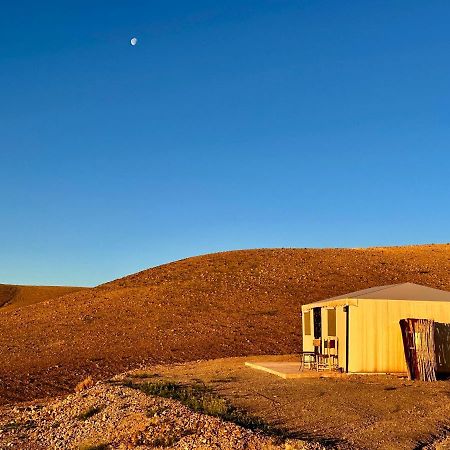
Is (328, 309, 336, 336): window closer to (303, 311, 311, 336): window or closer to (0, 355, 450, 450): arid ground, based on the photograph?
(303, 311, 311, 336): window

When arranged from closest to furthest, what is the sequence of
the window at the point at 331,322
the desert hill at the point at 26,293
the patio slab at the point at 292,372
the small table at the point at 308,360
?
the patio slab at the point at 292,372 < the small table at the point at 308,360 < the window at the point at 331,322 < the desert hill at the point at 26,293

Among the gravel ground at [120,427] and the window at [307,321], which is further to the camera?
the window at [307,321]

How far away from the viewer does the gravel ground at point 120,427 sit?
11.5 m

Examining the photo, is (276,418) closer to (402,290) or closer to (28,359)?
(402,290)

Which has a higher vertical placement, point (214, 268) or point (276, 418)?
point (214, 268)

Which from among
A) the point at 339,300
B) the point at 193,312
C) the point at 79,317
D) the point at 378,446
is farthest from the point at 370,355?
the point at 79,317

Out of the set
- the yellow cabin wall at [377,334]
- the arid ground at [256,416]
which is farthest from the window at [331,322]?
the arid ground at [256,416]

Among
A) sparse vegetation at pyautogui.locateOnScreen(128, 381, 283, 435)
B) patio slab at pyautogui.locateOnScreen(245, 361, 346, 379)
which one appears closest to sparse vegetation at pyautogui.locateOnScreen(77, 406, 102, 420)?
sparse vegetation at pyautogui.locateOnScreen(128, 381, 283, 435)

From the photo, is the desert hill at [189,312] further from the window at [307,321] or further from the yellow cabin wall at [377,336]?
the yellow cabin wall at [377,336]

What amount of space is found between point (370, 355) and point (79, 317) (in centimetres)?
2731

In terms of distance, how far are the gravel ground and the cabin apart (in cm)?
732

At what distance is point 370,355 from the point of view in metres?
20.7

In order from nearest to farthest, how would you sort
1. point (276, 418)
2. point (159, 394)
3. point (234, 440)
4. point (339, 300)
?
point (234, 440) < point (276, 418) < point (159, 394) < point (339, 300)

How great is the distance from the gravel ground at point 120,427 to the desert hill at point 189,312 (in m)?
6.92
